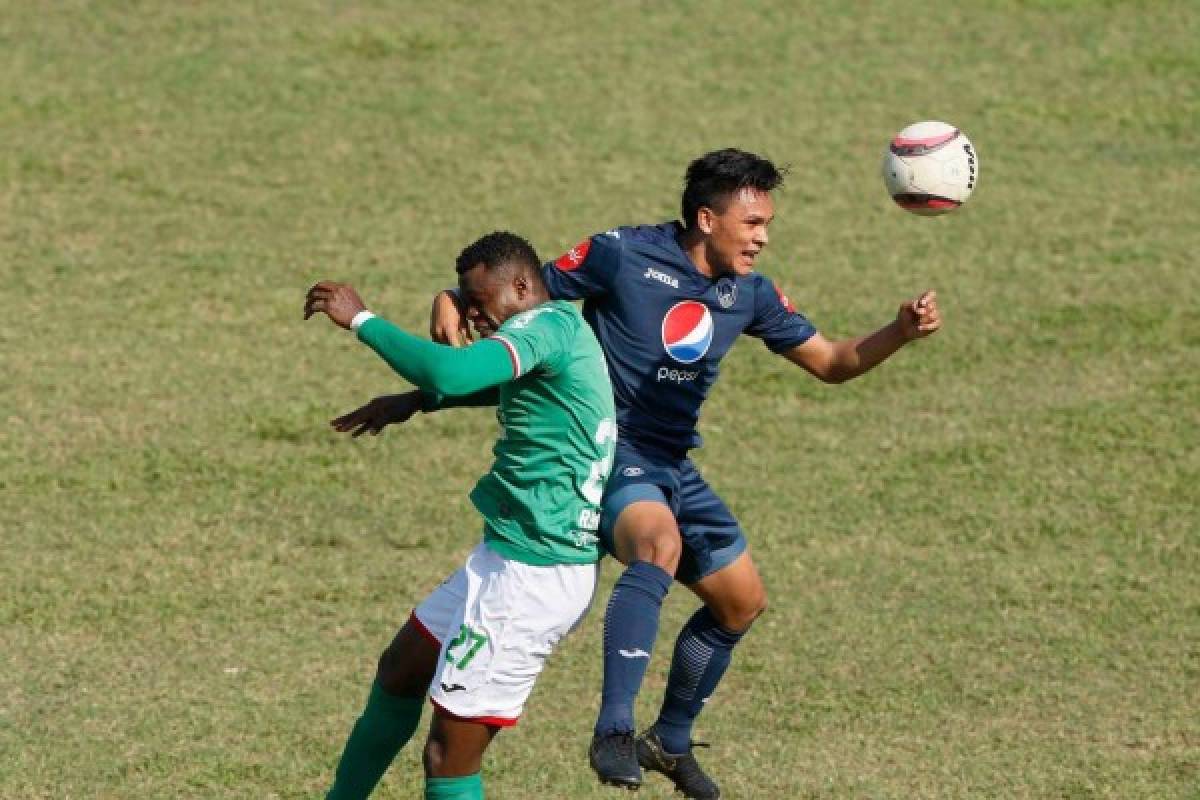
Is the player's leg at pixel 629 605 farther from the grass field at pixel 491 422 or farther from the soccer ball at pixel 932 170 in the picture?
the soccer ball at pixel 932 170

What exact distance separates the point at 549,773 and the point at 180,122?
11.9 m

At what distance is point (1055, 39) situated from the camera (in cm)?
2384

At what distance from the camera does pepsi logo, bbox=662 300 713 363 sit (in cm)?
989

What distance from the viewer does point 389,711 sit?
9.05 m

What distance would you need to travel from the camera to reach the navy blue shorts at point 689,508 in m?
9.69

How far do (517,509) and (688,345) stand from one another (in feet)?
5.86

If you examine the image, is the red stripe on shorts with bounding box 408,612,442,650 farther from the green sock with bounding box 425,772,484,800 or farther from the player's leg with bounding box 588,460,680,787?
the player's leg with bounding box 588,460,680,787

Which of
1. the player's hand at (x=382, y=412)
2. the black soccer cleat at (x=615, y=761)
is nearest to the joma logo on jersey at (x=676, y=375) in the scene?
the player's hand at (x=382, y=412)

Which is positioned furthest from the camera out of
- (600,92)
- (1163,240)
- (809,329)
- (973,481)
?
(600,92)

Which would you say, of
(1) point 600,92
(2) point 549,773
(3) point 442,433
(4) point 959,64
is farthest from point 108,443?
(4) point 959,64

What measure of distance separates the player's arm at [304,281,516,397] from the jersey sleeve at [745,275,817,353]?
242 centimetres

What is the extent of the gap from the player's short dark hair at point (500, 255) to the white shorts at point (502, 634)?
1.16 metres

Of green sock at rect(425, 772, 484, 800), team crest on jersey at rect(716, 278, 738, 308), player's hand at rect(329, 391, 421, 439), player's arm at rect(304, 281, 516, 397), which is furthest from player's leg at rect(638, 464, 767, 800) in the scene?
player's arm at rect(304, 281, 516, 397)

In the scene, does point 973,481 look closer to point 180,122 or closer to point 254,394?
point 254,394
